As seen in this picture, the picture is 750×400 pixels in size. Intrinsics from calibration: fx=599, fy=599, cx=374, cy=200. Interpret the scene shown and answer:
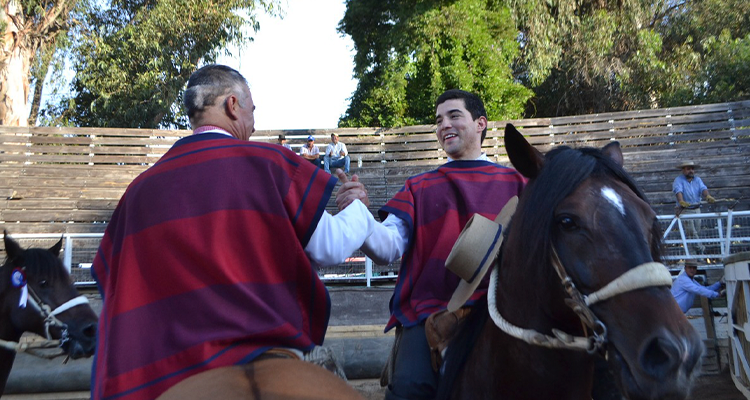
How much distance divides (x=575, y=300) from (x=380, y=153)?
53.9ft

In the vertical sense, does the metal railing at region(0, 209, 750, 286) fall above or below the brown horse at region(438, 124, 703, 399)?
below

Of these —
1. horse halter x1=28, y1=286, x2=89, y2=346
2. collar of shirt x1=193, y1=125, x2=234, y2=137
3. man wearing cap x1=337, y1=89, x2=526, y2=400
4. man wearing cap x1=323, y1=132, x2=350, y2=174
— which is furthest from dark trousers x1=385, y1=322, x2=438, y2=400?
man wearing cap x1=323, y1=132, x2=350, y2=174

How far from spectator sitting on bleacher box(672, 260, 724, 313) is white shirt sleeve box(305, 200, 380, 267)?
7.38m

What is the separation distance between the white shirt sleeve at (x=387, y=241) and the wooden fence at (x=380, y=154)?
11592mm

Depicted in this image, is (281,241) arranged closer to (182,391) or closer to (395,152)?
(182,391)

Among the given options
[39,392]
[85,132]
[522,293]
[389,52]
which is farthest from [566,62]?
[522,293]

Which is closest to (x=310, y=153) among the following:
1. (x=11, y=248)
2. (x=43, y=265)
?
(x=43, y=265)

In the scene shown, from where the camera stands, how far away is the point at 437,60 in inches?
758

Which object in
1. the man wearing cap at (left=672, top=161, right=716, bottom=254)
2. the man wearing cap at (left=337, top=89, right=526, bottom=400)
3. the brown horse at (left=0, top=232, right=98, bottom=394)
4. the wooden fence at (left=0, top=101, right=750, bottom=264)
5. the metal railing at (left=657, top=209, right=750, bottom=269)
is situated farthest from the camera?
the wooden fence at (left=0, top=101, right=750, bottom=264)

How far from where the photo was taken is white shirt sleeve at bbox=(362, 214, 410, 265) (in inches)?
106

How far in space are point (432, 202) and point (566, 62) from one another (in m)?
20.5

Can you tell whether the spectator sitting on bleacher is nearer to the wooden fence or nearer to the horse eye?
the wooden fence

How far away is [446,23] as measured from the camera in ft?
63.4

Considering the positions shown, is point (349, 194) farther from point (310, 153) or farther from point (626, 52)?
point (626, 52)
